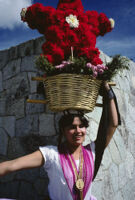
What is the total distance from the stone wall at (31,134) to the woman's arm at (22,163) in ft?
3.52

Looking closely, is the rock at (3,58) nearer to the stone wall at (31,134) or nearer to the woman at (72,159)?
the stone wall at (31,134)

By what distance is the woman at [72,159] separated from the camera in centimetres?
188

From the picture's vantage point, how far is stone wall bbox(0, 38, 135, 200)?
3.06m

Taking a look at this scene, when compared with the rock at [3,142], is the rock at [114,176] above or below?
below

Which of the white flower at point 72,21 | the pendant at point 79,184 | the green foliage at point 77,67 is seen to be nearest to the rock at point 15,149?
the pendant at point 79,184

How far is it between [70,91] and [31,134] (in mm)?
1510

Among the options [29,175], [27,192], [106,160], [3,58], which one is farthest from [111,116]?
[3,58]

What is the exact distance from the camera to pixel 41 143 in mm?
3061

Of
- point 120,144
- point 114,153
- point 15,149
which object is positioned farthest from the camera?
point 120,144

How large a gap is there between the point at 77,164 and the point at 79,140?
0.20 metres

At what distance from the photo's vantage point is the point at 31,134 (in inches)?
124

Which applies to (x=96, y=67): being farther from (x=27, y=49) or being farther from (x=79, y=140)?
(x=27, y=49)

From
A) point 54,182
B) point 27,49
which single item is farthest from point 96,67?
point 27,49

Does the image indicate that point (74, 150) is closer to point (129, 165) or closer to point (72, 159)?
point (72, 159)
